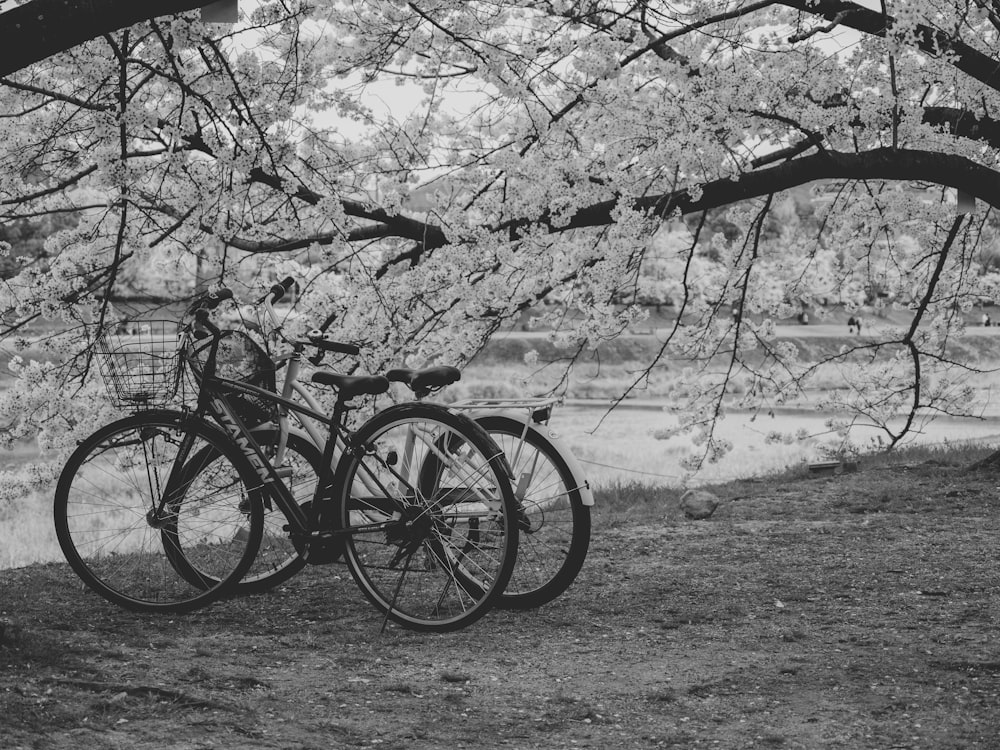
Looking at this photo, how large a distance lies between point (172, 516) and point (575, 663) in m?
1.62

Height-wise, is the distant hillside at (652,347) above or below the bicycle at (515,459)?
above

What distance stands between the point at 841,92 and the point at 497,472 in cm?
423

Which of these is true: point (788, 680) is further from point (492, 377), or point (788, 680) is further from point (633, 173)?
point (492, 377)

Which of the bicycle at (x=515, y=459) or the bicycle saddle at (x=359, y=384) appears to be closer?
the bicycle saddle at (x=359, y=384)

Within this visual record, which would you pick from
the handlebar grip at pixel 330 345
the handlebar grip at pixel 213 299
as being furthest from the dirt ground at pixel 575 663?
the handlebar grip at pixel 213 299

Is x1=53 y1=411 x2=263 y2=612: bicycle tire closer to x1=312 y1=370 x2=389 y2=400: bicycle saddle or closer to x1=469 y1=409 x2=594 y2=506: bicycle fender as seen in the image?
x1=312 y1=370 x2=389 y2=400: bicycle saddle

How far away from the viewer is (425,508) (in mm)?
3770

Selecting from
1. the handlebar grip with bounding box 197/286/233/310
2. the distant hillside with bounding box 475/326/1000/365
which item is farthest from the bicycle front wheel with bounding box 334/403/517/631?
the distant hillside with bounding box 475/326/1000/365

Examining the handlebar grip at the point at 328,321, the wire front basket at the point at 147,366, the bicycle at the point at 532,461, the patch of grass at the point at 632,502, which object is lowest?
the patch of grass at the point at 632,502

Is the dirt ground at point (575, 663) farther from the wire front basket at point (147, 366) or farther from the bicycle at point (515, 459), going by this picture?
the wire front basket at point (147, 366)

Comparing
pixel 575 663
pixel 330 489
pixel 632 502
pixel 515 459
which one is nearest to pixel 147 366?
pixel 330 489

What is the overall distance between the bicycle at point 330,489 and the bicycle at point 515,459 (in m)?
0.10

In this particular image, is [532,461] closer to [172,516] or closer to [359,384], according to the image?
[359,384]

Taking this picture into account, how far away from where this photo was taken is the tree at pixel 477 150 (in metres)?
5.18
